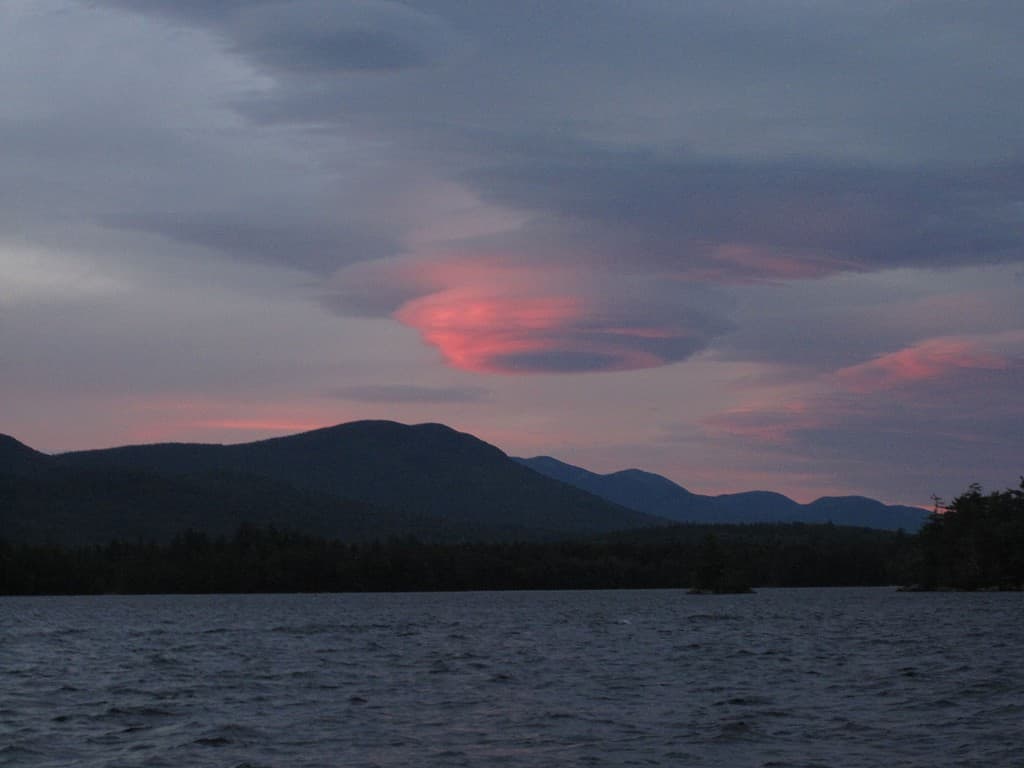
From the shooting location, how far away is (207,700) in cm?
5775

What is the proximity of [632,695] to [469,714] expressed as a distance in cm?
981

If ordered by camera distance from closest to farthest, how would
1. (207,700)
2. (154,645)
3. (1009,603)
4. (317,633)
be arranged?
(207,700) < (154,645) < (317,633) < (1009,603)

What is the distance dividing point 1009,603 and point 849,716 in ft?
439

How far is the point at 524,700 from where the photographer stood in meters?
56.4

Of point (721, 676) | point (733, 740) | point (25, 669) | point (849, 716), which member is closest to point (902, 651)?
point (721, 676)

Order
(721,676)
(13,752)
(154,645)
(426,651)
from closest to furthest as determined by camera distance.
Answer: (13,752)
(721,676)
(426,651)
(154,645)

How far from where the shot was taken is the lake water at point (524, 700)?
137ft

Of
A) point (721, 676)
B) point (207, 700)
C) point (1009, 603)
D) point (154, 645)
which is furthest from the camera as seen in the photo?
point (1009, 603)

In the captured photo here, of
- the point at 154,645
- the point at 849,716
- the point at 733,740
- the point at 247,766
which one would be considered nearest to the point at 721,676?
the point at 849,716

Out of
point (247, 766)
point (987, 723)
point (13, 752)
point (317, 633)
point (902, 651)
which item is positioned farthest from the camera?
point (317, 633)

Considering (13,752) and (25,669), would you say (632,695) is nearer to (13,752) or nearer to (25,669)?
(13,752)

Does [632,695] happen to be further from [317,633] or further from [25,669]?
[317,633]

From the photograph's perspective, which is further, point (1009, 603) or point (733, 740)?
point (1009, 603)

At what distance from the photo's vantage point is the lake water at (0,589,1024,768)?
41.7m
